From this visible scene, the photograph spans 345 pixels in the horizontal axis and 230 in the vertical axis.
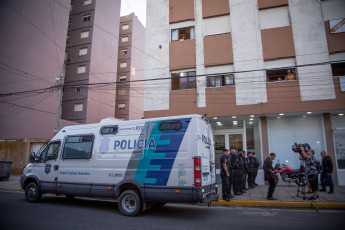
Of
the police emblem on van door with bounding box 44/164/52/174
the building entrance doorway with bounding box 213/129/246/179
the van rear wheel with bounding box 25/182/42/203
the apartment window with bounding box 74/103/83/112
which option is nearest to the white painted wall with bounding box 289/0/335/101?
the building entrance doorway with bounding box 213/129/246/179

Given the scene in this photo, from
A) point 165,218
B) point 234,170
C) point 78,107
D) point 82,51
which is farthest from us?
point 82,51

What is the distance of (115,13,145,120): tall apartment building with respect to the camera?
3812 centimetres

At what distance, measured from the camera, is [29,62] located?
23.8 m

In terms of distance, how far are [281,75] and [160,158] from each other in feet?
33.2

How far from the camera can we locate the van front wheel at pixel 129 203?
618 cm

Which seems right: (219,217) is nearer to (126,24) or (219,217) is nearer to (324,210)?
(324,210)

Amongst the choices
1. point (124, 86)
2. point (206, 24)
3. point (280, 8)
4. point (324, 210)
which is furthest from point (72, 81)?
point (324, 210)

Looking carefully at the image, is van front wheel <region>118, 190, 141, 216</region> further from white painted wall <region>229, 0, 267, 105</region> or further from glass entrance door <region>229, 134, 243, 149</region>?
glass entrance door <region>229, 134, 243, 149</region>

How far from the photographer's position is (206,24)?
14789mm

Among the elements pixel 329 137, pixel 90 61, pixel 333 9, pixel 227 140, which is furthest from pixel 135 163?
pixel 90 61

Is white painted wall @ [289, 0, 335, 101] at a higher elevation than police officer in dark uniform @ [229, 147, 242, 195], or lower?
higher

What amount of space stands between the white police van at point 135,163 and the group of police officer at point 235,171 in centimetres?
150

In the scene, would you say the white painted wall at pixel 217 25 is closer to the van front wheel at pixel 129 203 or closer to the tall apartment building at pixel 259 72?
the tall apartment building at pixel 259 72

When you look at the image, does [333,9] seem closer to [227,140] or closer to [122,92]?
[227,140]
